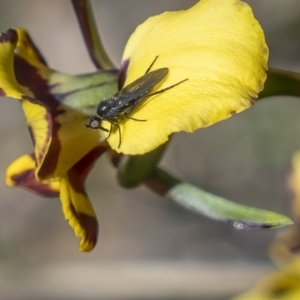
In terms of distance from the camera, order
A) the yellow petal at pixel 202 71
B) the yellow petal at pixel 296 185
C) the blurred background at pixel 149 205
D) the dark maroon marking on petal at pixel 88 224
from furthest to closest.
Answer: the blurred background at pixel 149 205 → the yellow petal at pixel 296 185 → the dark maroon marking on petal at pixel 88 224 → the yellow petal at pixel 202 71

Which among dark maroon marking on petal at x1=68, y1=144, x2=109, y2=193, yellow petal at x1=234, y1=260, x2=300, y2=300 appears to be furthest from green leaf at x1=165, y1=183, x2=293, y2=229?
yellow petal at x1=234, y1=260, x2=300, y2=300

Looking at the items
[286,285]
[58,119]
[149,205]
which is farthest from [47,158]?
[149,205]

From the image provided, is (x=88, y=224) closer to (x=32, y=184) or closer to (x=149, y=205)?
(x=32, y=184)

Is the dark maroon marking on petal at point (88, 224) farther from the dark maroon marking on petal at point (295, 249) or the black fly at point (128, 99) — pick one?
the dark maroon marking on petal at point (295, 249)

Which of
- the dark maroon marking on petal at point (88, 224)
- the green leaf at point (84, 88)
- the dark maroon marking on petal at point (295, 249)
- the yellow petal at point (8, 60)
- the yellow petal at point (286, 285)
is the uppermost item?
the yellow petal at point (8, 60)

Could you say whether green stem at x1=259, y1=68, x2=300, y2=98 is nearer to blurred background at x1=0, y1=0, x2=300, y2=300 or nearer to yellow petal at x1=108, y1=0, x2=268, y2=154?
yellow petal at x1=108, y1=0, x2=268, y2=154

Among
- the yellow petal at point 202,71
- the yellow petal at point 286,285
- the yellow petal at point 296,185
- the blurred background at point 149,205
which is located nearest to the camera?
the yellow petal at point 202,71

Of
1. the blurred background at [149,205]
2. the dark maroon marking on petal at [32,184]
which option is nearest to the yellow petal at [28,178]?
the dark maroon marking on petal at [32,184]
